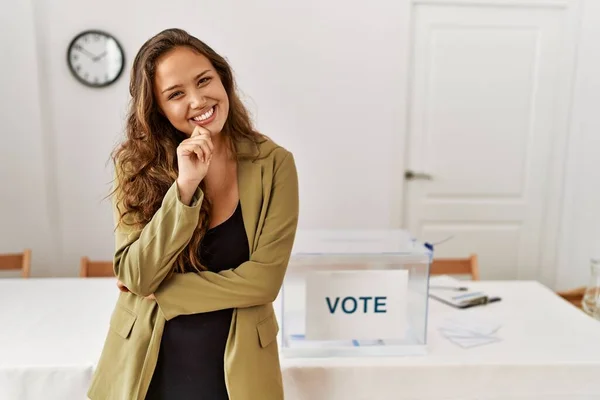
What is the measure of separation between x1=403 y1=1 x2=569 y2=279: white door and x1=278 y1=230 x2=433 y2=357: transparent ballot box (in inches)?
71.9

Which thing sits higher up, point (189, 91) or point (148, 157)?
point (189, 91)

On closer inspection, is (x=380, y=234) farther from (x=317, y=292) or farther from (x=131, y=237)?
(x=131, y=237)

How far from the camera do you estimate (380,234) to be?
68.6 inches

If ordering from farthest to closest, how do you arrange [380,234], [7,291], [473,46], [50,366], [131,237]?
[473,46], [7,291], [380,234], [50,366], [131,237]

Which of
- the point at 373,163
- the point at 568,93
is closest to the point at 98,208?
the point at 373,163

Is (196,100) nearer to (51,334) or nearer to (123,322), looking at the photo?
(123,322)

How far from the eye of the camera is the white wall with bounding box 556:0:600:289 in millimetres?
3094

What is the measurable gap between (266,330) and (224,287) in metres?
0.15

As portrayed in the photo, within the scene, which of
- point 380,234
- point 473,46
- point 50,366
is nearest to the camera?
point 50,366

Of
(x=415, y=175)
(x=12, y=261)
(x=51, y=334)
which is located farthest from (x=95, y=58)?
(x=415, y=175)

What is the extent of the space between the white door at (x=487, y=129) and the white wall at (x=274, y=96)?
21 centimetres

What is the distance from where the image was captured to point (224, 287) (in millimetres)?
1041

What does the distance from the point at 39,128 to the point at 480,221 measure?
269cm

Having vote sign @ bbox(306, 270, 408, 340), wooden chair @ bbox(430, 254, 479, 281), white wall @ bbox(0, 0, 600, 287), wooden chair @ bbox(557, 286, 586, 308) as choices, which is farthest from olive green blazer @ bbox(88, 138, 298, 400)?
white wall @ bbox(0, 0, 600, 287)
